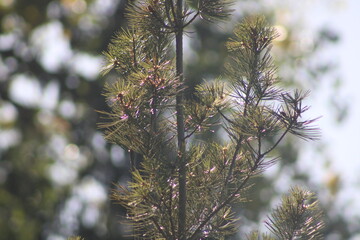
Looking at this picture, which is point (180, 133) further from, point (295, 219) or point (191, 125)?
point (295, 219)

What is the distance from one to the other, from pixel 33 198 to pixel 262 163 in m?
3.91

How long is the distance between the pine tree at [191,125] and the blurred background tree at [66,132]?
180 cm

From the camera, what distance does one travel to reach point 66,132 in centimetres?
777

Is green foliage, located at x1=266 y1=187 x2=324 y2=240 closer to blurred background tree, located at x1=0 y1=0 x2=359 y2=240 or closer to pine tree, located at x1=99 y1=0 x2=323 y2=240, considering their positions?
pine tree, located at x1=99 y1=0 x2=323 y2=240

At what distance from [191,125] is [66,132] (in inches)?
225

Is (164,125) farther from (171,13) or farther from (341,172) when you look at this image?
(341,172)

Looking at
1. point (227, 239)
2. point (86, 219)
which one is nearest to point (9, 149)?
point (86, 219)

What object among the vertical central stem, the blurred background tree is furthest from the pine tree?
the blurred background tree

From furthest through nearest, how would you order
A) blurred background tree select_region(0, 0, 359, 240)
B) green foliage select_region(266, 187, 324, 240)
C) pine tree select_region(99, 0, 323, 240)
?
1. blurred background tree select_region(0, 0, 359, 240)
2. green foliage select_region(266, 187, 324, 240)
3. pine tree select_region(99, 0, 323, 240)

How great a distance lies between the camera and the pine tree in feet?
6.86

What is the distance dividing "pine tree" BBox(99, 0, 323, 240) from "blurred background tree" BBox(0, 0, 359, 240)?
5.91ft

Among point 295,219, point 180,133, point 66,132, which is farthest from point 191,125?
point 66,132

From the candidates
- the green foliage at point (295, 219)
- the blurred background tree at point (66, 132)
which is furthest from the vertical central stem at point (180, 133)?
the blurred background tree at point (66, 132)

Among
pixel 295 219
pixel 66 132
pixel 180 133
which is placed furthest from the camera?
pixel 66 132
